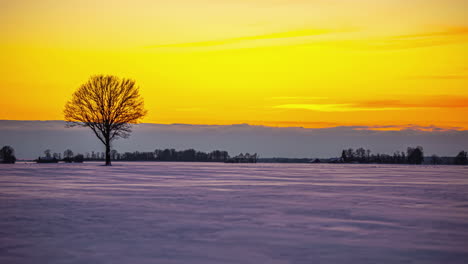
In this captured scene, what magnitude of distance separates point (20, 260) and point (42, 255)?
34 cm

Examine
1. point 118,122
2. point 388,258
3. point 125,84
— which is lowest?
point 388,258

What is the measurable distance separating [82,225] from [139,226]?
3.54 feet

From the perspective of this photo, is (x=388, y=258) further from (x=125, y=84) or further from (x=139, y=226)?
(x=125, y=84)

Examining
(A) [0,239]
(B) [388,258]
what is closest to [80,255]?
(A) [0,239]

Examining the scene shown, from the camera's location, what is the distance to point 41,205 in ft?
42.1

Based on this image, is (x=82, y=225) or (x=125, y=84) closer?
(x=82, y=225)

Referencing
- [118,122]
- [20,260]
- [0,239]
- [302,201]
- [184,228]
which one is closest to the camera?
[20,260]

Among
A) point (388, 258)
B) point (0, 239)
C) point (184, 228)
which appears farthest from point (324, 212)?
point (0, 239)

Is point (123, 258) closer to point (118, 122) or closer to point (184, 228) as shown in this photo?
point (184, 228)

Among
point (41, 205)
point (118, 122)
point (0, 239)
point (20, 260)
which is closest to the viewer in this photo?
point (20, 260)

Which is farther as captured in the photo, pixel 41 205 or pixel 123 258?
pixel 41 205

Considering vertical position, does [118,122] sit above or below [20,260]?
above

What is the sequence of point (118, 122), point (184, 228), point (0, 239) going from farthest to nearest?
point (118, 122), point (184, 228), point (0, 239)

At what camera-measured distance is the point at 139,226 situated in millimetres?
9664
